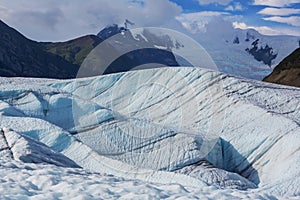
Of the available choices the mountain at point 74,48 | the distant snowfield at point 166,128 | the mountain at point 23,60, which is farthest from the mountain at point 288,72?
the mountain at point 74,48

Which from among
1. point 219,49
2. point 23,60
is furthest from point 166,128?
point 23,60

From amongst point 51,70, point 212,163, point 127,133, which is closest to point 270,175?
point 212,163

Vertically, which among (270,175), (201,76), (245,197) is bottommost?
(270,175)

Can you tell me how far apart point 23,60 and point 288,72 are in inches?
2665

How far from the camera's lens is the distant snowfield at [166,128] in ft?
39.0

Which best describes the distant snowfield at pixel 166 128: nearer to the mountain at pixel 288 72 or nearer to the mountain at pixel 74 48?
the mountain at pixel 288 72

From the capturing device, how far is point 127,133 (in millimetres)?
14266

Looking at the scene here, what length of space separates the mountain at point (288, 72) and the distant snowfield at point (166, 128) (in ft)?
215

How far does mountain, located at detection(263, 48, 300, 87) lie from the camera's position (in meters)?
81.9

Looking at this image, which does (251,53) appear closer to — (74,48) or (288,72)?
(288,72)

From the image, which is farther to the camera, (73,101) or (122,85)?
(122,85)

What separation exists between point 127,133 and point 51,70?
11927cm

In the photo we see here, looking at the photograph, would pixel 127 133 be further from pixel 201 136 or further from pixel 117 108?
pixel 117 108

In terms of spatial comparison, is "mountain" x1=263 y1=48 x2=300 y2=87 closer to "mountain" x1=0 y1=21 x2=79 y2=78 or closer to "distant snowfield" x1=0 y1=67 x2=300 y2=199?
"mountain" x1=0 y1=21 x2=79 y2=78
